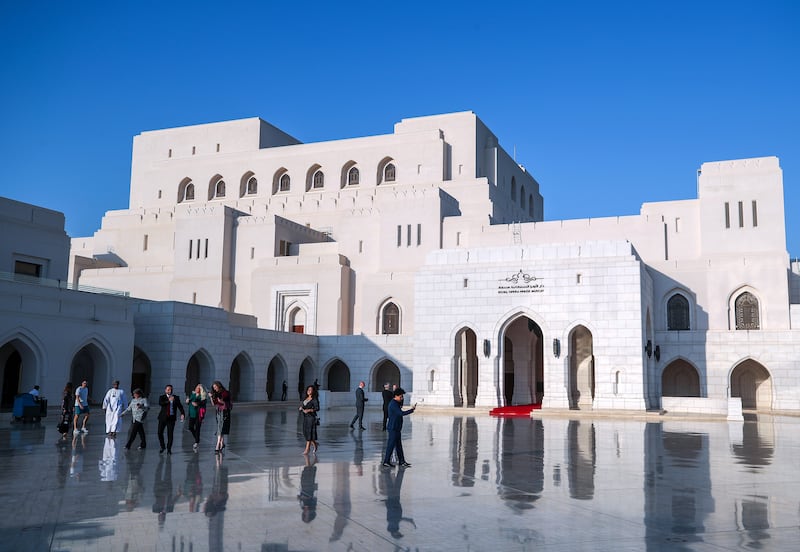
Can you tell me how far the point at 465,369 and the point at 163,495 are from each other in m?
28.4

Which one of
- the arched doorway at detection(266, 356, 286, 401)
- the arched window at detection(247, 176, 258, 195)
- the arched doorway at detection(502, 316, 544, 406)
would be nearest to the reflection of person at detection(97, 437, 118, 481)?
the arched doorway at detection(266, 356, 286, 401)

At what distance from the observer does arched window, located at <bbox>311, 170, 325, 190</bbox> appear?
57062 mm

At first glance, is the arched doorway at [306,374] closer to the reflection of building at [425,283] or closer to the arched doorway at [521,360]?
the reflection of building at [425,283]

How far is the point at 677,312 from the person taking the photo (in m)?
40.8

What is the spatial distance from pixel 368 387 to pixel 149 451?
1090 inches

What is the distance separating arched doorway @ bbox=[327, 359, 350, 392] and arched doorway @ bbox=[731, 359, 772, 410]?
21.6 metres

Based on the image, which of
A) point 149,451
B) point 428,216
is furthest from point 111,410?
point 428,216

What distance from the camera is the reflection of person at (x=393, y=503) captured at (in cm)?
807

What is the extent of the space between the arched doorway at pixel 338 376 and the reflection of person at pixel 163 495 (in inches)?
1320

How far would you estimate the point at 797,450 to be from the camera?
16953 millimetres

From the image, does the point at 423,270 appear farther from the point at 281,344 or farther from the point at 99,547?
the point at 99,547

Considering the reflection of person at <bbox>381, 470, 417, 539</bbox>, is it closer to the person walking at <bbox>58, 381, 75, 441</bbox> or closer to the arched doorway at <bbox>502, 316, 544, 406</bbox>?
the person walking at <bbox>58, 381, 75, 441</bbox>

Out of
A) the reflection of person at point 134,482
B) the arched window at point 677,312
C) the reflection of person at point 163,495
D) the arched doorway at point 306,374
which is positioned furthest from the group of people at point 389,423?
the arched window at point 677,312

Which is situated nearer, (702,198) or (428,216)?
(702,198)
